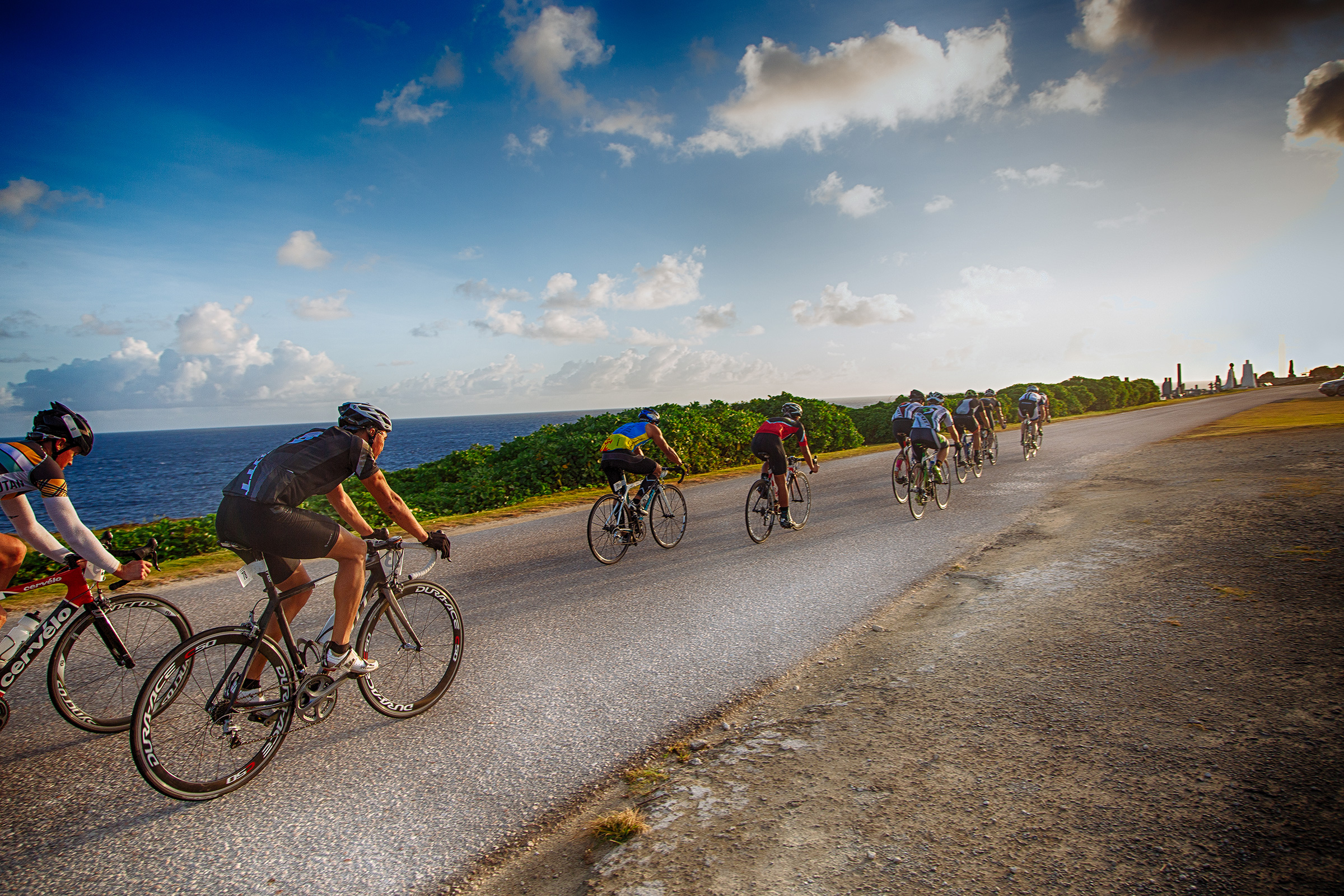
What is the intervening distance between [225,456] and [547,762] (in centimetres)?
14653

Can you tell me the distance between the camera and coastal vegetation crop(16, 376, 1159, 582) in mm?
10586

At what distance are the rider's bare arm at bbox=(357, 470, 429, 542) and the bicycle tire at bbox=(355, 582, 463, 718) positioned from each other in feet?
2.01

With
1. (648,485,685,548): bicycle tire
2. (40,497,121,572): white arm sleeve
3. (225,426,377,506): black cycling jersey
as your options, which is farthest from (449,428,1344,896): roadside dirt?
(648,485,685,548): bicycle tire

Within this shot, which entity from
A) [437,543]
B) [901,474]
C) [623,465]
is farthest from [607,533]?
[901,474]

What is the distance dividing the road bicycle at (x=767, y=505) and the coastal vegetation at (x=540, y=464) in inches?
153

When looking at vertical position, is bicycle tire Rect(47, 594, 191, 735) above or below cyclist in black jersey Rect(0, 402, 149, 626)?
below

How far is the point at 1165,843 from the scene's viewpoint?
284 cm

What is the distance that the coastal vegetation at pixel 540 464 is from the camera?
10586 millimetres

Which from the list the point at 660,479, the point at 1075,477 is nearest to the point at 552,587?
the point at 660,479

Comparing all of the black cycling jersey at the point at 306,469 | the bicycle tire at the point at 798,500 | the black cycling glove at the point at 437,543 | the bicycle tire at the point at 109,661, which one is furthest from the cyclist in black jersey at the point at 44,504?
the bicycle tire at the point at 798,500

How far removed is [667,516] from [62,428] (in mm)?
6929

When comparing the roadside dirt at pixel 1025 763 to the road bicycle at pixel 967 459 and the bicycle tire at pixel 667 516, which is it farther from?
the road bicycle at pixel 967 459

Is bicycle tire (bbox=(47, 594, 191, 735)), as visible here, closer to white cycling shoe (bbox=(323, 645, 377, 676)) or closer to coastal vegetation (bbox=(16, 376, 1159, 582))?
white cycling shoe (bbox=(323, 645, 377, 676))

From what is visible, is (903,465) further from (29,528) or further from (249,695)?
(29,528)
